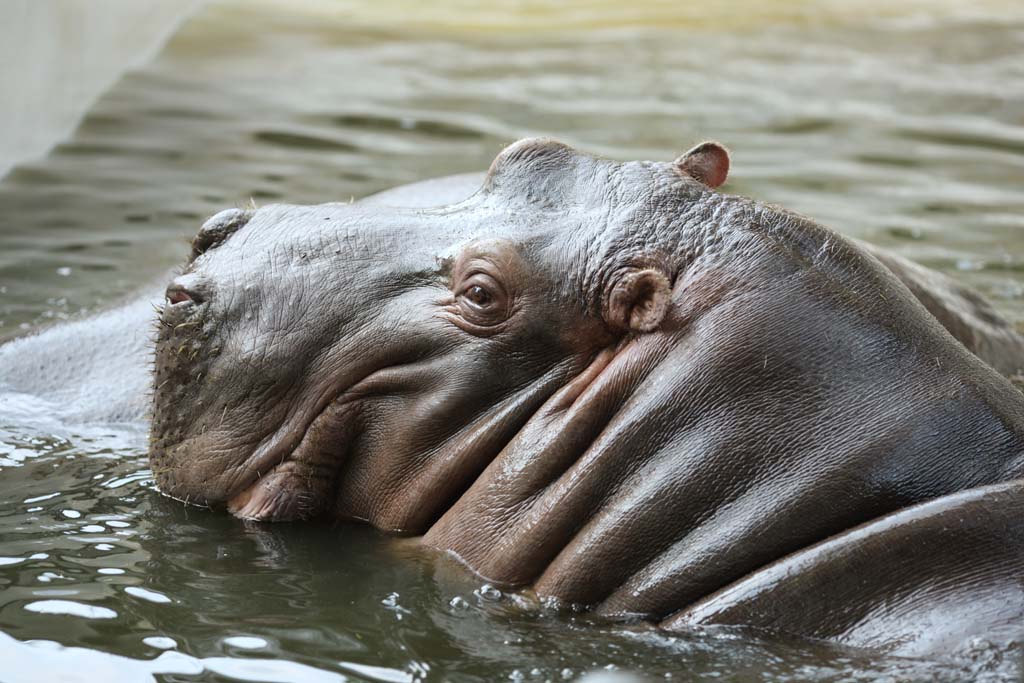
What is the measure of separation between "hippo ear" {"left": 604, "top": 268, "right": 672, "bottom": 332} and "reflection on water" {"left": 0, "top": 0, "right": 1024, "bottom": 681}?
802mm

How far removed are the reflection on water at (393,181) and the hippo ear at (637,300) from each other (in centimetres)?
80

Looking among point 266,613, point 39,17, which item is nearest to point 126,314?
point 266,613

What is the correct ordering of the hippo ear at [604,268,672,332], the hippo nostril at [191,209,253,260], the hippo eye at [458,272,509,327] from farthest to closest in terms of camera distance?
the hippo nostril at [191,209,253,260] < the hippo eye at [458,272,509,327] < the hippo ear at [604,268,672,332]

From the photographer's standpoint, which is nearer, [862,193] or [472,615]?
[472,615]

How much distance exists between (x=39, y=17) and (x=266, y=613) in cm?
740

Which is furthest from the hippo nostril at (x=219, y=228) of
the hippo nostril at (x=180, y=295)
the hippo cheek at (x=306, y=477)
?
the hippo cheek at (x=306, y=477)

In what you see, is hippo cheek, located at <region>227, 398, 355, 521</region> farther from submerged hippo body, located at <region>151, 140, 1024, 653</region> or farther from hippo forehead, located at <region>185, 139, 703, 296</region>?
hippo forehead, located at <region>185, 139, 703, 296</region>

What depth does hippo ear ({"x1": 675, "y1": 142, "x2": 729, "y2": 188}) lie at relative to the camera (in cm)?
496

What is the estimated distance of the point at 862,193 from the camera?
1020 cm

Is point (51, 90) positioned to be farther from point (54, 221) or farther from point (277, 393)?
point (277, 393)

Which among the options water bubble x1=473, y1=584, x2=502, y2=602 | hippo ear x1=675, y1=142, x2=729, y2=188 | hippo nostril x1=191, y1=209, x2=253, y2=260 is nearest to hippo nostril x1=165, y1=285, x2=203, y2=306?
hippo nostril x1=191, y1=209, x2=253, y2=260

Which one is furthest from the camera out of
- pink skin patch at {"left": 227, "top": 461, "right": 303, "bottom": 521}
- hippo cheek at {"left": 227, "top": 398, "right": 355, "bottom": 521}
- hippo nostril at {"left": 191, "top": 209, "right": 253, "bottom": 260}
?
hippo nostril at {"left": 191, "top": 209, "right": 253, "bottom": 260}

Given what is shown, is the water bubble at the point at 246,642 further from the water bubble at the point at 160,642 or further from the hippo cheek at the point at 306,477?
the hippo cheek at the point at 306,477

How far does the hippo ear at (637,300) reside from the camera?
4.29m
